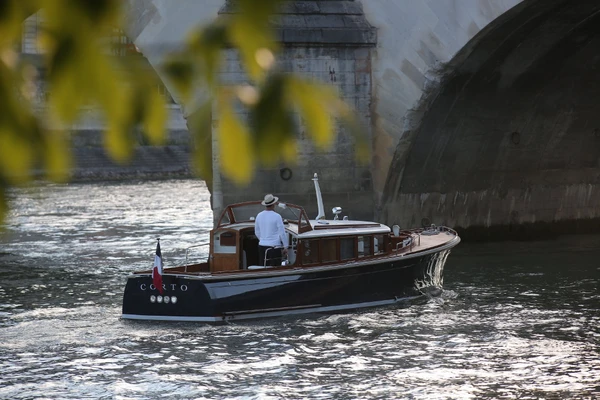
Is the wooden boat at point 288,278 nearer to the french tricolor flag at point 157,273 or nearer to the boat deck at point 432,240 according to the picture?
the french tricolor flag at point 157,273

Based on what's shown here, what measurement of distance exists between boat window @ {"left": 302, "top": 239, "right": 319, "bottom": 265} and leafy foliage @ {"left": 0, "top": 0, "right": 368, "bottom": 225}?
1110 cm

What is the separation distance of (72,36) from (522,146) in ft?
69.7

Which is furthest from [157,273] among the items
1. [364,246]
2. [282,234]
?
[364,246]

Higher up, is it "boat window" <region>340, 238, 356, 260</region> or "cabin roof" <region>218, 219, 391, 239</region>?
"cabin roof" <region>218, 219, 391, 239</region>

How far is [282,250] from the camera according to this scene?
43.0ft

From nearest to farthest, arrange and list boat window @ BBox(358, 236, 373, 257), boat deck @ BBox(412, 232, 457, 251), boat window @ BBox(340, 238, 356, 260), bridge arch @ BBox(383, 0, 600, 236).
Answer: boat window @ BBox(340, 238, 356, 260) → boat window @ BBox(358, 236, 373, 257) → boat deck @ BBox(412, 232, 457, 251) → bridge arch @ BBox(383, 0, 600, 236)

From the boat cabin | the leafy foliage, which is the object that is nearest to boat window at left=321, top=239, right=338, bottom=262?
the boat cabin

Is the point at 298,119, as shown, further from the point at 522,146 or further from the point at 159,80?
the point at 522,146

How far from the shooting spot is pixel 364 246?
1366cm

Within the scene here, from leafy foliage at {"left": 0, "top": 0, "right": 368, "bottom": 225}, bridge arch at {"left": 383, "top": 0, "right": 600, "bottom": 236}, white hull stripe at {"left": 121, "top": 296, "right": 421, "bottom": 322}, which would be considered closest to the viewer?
leafy foliage at {"left": 0, "top": 0, "right": 368, "bottom": 225}

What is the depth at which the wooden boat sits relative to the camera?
12844 mm

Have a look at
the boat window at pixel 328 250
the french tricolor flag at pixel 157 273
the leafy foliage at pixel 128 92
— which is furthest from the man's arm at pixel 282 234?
the leafy foliage at pixel 128 92

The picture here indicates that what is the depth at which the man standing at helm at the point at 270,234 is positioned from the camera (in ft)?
42.0

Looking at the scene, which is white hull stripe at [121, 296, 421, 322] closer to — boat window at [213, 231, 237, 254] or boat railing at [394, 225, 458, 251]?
boat window at [213, 231, 237, 254]
